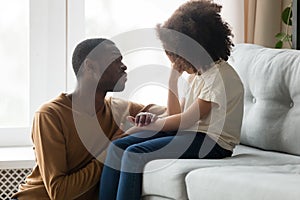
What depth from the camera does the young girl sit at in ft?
7.32

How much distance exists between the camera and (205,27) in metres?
2.35

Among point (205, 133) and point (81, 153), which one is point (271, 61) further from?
point (81, 153)

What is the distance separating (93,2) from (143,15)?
0.85 feet

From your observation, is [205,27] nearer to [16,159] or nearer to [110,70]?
[110,70]

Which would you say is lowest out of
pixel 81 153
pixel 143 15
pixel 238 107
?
pixel 81 153

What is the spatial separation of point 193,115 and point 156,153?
20cm

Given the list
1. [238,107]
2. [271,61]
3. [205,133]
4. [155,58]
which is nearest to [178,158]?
[205,133]

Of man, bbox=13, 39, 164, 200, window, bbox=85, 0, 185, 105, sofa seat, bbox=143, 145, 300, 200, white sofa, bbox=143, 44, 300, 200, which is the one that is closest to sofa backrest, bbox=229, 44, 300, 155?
white sofa, bbox=143, 44, 300, 200

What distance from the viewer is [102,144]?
2393 mm

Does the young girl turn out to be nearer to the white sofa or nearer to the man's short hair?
the white sofa

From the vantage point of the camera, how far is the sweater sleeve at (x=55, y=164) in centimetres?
224

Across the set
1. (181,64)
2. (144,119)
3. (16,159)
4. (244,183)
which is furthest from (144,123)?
(16,159)

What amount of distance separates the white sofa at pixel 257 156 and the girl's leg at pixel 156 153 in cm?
3

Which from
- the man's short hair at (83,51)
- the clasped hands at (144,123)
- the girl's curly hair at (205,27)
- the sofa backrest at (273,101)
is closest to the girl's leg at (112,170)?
the clasped hands at (144,123)
